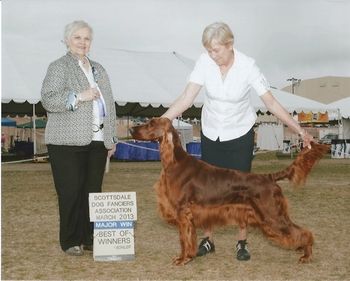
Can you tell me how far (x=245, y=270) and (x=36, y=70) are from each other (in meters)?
10.0

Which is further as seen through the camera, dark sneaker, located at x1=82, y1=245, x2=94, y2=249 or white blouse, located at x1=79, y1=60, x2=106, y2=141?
dark sneaker, located at x1=82, y1=245, x2=94, y2=249

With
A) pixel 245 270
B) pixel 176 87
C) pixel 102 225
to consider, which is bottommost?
pixel 245 270

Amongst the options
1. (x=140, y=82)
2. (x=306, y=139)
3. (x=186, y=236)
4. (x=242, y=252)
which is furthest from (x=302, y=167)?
(x=140, y=82)

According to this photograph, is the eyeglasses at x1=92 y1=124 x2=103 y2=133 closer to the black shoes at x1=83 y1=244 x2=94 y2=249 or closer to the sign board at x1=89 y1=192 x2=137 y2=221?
the sign board at x1=89 y1=192 x2=137 y2=221

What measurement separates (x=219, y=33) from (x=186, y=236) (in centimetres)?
133

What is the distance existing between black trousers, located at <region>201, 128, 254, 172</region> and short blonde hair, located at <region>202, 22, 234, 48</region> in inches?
27.7

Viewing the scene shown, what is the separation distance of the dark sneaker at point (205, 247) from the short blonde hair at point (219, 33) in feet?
4.71

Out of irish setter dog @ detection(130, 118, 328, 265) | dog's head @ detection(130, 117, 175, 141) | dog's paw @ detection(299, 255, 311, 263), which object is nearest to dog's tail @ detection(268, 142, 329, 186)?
irish setter dog @ detection(130, 118, 328, 265)

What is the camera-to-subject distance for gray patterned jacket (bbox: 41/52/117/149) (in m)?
3.72

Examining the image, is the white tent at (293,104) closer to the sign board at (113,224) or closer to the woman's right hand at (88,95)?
the sign board at (113,224)

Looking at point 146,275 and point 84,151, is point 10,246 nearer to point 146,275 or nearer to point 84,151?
point 84,151

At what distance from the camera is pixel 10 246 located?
13.8ft

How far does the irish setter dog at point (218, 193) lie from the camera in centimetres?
349

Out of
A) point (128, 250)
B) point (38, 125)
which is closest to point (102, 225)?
point (128, 250)
